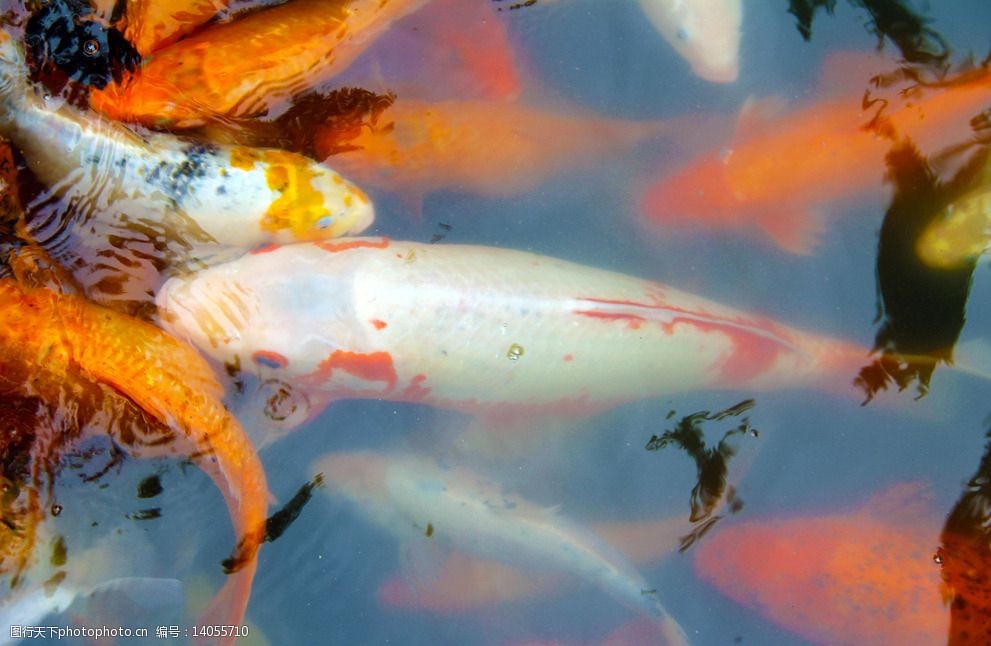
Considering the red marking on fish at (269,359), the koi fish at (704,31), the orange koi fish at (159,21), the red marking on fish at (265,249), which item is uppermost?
the koi fish at (704,31)

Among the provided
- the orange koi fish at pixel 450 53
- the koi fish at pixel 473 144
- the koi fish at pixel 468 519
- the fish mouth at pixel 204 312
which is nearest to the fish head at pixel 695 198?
the koi fish at pixel 473 144

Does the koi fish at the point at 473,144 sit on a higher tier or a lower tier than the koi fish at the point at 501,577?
higher

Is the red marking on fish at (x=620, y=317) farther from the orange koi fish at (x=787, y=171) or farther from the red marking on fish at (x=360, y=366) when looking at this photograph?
the red marking on fish at (x=360, y=366)

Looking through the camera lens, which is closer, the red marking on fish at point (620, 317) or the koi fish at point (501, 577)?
the red marking on fish at point (620, 317)

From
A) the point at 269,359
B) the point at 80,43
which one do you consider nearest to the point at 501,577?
the point at 269,359

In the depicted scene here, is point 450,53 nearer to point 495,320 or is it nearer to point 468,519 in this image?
point 495,320
